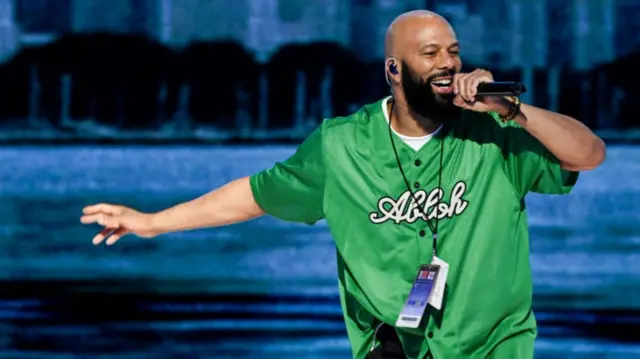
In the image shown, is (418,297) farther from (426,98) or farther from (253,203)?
(253,203)

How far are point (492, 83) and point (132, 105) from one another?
25.8ft

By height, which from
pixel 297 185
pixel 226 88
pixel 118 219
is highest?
pixel 297 185

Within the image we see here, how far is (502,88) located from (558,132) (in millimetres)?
185

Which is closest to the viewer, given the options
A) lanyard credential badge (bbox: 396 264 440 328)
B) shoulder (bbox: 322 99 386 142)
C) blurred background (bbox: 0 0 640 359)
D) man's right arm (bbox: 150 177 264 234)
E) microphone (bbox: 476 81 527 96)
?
microphone (bbox: 476 81 527 96)

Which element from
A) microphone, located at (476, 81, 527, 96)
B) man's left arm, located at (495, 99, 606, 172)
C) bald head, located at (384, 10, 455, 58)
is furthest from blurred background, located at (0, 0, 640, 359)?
microphone, located at (476, 81, 527, 96)

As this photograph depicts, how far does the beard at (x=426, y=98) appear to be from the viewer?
2.85 meters

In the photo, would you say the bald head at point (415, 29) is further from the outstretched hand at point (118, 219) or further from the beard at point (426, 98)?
the outstretched hand at point (118, 219)

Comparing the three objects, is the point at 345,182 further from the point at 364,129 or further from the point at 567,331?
the point at 567,331

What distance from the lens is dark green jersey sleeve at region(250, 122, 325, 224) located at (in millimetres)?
3029

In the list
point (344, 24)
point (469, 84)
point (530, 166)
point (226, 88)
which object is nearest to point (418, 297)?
point (530, 166)

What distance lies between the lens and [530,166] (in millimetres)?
2852

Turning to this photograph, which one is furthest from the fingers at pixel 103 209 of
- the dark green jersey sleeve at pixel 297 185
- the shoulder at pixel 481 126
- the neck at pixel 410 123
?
the shoulder at pixel 481 126

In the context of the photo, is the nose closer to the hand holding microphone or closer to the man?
the man

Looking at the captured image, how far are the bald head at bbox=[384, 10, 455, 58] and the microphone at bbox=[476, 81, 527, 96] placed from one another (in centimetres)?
31
